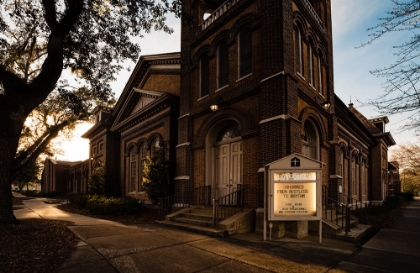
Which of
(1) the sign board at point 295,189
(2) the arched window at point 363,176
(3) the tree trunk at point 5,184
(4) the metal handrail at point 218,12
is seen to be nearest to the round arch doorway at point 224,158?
(1) the sign board at point 295,189

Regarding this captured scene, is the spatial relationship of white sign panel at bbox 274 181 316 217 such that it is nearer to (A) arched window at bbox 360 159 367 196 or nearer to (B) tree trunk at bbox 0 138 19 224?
(B) tree trunk at bbox 0 138 19 224

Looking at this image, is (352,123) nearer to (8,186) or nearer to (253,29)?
(253,29)

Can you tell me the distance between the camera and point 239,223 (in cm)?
859

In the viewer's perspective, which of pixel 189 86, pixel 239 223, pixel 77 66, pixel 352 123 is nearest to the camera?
pixel 239 223

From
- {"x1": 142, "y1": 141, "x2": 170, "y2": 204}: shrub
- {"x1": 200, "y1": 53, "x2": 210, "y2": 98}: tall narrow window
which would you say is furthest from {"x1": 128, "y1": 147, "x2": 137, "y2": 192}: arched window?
{"x1": 200, "y1": 53, "x2": 210, "y2": 98}: tall narrow window

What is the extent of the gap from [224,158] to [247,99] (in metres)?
2.75

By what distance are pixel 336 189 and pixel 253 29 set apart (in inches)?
297

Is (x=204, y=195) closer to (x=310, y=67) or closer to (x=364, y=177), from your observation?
(x=310, y=67)

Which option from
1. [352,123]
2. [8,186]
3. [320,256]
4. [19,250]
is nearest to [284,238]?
[320,256]

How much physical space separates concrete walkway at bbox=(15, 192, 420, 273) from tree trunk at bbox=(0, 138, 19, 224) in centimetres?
207

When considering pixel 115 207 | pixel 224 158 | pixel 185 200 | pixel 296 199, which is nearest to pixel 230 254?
pixel 296 199

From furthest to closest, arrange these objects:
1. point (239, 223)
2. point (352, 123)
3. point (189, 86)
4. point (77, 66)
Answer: point (352, 123), point (189, 86), point (77, 66), point (239, 223)

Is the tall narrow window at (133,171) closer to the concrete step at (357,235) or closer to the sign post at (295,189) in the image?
the sign post at (295,189)

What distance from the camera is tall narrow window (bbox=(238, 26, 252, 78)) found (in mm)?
10586
